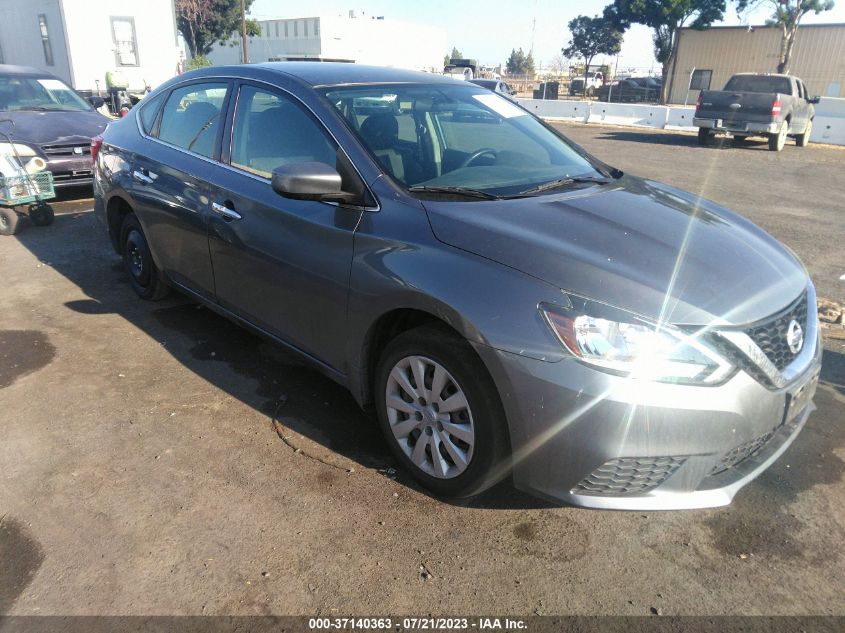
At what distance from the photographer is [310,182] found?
2.88m

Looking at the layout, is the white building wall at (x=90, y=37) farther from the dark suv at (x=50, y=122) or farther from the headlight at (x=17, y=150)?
the headlight at (x=17, y=150)

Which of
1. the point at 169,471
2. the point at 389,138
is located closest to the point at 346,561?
the point at 169,471

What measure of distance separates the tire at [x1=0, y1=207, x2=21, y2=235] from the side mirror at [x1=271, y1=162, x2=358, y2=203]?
549cm

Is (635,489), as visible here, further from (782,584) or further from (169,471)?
(169,471)

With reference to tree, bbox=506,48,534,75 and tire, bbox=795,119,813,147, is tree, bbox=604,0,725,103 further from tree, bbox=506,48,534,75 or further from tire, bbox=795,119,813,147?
tree, bbox=506,48,534,75

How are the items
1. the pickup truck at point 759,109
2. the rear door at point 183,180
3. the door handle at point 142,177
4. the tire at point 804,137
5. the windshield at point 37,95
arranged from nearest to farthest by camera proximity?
the rear door at point 183,180, the door handle at point 142,177, the windshield at point 37,95, the pickup truck at point 759,109, the tire at point 804,137

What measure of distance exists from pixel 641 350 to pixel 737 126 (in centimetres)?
1624

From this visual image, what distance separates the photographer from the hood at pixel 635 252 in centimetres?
237

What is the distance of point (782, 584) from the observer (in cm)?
243

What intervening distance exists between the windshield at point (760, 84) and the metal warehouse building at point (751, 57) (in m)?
21.8

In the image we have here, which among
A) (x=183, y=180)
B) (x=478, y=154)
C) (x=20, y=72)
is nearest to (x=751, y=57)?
(x=20, y=72)

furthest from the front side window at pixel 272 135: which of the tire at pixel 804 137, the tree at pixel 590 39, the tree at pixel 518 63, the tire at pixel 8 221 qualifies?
the tree at pixel 518 63

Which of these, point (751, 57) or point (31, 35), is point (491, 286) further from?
point (751, 57)

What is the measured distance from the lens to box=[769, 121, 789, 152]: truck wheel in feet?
52.8
